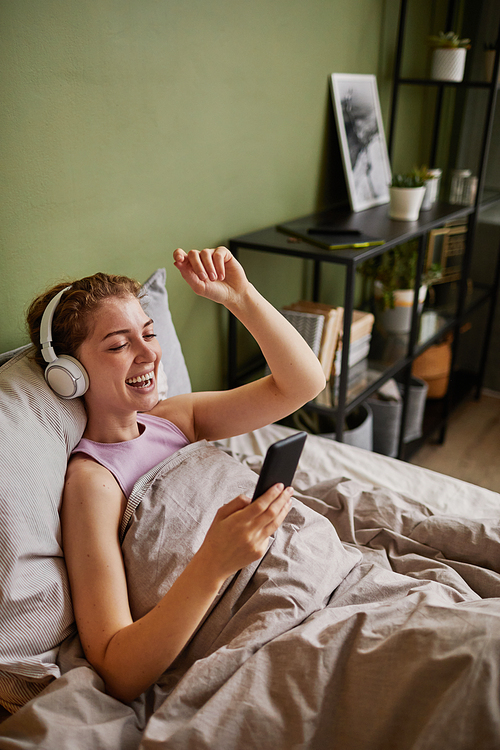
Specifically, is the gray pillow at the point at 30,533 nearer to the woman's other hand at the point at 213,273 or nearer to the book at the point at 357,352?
the woman's other hand at the point at 213,273

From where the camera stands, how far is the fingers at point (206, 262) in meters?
1.12

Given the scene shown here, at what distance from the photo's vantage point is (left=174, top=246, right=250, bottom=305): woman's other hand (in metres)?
1.12

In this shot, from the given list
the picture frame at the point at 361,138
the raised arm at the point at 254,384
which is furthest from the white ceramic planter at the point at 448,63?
the raised arm at the point at 254,384

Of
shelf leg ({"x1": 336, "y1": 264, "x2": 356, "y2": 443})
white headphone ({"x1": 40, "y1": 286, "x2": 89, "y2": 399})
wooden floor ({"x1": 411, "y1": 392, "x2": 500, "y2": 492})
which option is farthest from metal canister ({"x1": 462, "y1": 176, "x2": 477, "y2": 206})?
white headphone ({"x1": 40, "y1": 286, "x2": 89, "y2": 399})

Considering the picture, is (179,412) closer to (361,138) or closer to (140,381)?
(140,381)

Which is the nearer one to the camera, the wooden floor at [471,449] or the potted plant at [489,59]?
the potted plant at [489,59]

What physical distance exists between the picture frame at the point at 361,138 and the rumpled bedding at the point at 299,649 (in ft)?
5.00

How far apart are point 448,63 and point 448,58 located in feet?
0.06

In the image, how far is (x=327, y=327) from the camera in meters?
1.82

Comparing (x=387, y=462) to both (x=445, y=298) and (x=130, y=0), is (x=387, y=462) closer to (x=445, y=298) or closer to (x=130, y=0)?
(x=130, y=0)

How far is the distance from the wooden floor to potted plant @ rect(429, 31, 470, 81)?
→ 1535mm

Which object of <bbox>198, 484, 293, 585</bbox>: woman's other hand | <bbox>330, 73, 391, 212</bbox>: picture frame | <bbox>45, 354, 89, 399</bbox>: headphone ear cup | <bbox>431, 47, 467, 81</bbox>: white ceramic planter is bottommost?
<bbox>198, 484, 293, 585</bbox>: woman's other hand

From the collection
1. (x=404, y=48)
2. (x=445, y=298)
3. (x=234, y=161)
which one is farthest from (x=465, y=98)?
(x=234, y=161)

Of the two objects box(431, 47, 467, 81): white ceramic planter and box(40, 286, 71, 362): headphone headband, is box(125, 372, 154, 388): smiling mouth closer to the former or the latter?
box(40, 286, 71, 362): headphone headband
